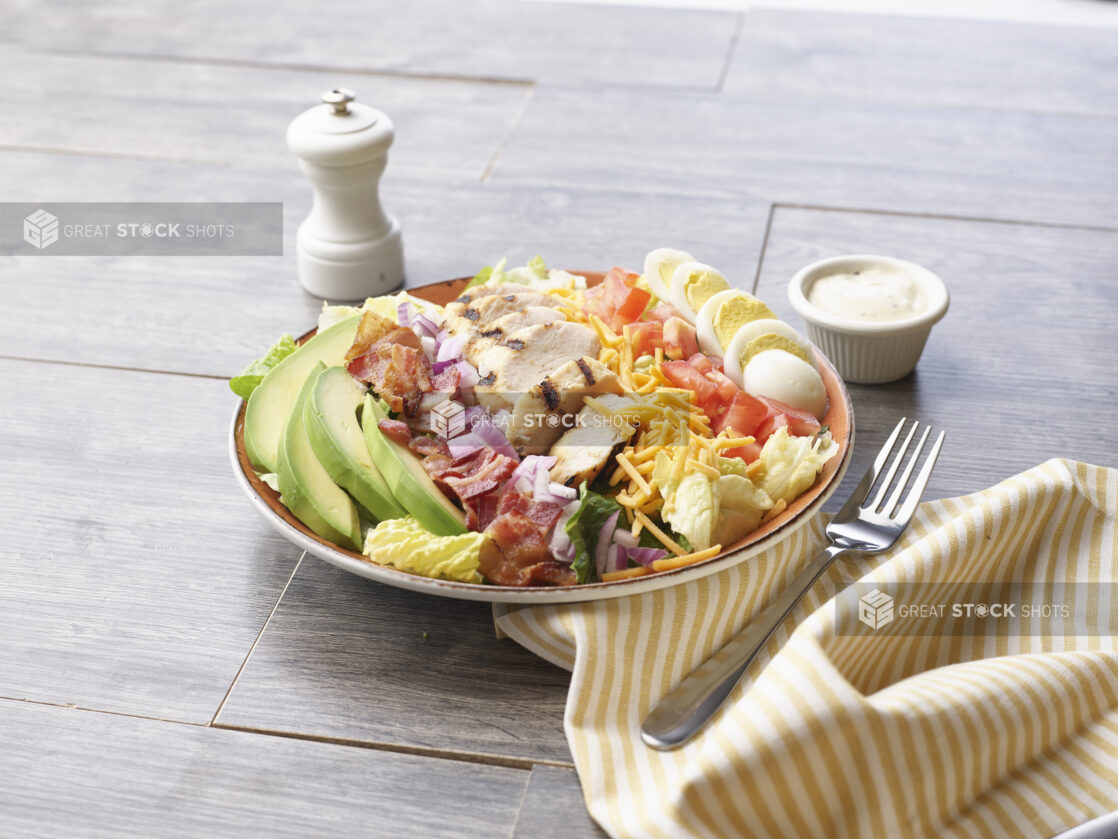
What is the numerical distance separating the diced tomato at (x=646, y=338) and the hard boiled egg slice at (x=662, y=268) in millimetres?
162

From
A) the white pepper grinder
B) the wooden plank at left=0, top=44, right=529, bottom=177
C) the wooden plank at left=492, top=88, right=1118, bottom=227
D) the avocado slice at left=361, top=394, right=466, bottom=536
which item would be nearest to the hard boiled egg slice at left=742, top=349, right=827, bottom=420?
the avocado slice at left=361, top=394, right=466, bottom=536

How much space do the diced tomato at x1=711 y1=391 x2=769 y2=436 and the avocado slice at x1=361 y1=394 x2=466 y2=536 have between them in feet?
1.58

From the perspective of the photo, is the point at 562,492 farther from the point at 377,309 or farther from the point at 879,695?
the point at 377,309

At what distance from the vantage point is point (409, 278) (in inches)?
106

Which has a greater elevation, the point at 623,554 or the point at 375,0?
the point at 623,554

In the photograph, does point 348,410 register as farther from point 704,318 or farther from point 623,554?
point 704,318

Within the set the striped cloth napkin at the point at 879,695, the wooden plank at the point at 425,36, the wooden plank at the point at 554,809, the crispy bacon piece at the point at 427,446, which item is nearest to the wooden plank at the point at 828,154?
the wooden plank at the point at 425,36

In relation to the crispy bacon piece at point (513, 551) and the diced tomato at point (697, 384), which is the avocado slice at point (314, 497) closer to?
the crispy bacon piece at point (513, 551)

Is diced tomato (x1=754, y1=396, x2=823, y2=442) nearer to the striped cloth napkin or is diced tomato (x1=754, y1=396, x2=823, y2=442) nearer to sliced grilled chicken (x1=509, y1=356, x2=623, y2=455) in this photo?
the striped cloth napkin

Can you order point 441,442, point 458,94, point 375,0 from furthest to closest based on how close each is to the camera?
point 375,0 < point 458,94 < point 441,442

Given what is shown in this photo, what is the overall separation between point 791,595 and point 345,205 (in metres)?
1.41

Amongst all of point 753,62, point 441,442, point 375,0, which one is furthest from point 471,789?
point 375,0

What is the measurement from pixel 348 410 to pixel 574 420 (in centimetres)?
37

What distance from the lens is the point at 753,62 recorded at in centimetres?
376
